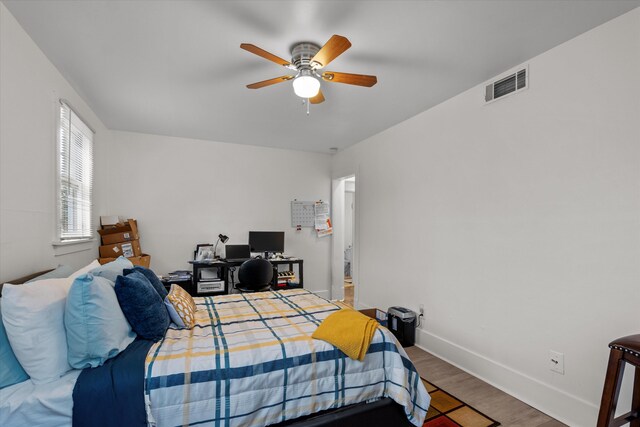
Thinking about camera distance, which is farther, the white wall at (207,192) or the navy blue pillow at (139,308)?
the white wall at (207,192)

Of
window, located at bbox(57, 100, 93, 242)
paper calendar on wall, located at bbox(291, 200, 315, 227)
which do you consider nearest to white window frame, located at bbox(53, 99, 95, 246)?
window, located at bbox(57, 100, 93, 242)

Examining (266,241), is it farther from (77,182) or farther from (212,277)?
(77,182)

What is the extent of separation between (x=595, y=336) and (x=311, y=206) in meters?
3.83

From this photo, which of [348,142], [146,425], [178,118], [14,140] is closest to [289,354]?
[146,425]

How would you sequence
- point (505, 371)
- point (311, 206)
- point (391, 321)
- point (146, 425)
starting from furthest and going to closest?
point (311, 206), point (391, 321), point (505, 371), point (146, 425)

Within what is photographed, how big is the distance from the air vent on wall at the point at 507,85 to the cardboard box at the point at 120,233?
4.03 metres

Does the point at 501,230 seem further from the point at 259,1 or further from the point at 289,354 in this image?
the point at 259,1

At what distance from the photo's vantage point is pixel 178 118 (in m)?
3.60

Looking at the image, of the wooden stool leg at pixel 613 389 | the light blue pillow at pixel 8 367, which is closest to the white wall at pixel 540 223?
the wooden stool leg at pixel 613 389

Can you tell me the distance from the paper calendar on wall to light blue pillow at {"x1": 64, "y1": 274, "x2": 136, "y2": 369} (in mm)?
3597

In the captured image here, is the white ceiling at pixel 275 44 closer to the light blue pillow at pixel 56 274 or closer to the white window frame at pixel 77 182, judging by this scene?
the white window frame at pixel 77 182

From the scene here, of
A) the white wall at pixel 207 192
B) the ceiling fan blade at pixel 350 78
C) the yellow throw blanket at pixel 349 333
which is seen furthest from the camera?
the white wall at pixel 207 192

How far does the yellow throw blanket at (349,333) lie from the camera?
1694 millimetres

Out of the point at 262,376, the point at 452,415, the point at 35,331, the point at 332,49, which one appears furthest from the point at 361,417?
the point at 332,49
